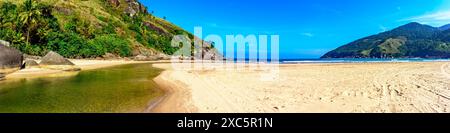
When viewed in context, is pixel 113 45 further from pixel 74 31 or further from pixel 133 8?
→ pixel 133 8

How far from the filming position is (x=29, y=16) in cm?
4928

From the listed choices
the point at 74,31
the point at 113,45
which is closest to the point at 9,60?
the point at 74,31

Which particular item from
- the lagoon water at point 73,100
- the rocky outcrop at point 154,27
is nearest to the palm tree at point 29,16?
the lagoon water at point 73,100

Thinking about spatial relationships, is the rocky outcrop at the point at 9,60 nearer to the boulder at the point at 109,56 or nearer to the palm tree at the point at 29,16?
the palm tree at the point at 29,16

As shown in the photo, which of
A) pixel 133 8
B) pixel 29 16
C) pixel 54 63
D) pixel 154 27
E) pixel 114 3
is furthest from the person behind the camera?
pixel 133 8

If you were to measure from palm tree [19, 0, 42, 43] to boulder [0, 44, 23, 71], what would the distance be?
27376 millimetres

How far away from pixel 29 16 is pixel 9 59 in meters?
30.2

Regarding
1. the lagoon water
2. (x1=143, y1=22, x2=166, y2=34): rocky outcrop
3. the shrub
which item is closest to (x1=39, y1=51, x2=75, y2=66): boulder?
the lagoon water

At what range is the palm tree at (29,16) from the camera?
48.9m

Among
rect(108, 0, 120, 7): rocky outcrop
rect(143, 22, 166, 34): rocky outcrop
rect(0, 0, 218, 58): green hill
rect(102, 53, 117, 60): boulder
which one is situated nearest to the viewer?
rect(0, 0, 218, 58): green hill

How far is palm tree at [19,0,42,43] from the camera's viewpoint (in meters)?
48.9

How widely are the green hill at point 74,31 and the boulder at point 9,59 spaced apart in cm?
2178

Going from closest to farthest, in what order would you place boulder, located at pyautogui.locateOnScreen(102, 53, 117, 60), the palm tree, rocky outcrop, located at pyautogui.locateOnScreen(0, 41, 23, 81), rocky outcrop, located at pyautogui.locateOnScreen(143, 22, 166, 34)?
1. rocky outcrop, located at pyautogui.locateOnScreen(0, 41, 23, 81)
2. the palm tree
3. boulder, located at pyautogui.locateOnScreen(102, 53, 117, 60)
4. rocky outcrop, located at pyautogui.locateOnScreen(143, 22, 166, 34)

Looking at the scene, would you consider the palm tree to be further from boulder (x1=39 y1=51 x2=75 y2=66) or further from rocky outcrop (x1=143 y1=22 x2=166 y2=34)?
rocky outcrop (x1=143 y1=22 x2=166 y2=34)
